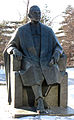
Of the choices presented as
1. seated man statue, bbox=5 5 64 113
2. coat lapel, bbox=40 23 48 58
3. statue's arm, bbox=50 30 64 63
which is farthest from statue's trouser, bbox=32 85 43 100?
coat lapel, bbox=40 23 48 58

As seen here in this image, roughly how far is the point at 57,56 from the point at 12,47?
836 millimetres

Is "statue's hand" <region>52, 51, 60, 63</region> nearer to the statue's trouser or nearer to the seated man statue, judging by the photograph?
the seated man statue

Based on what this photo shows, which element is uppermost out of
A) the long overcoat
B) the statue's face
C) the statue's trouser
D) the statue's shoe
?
the statue's face

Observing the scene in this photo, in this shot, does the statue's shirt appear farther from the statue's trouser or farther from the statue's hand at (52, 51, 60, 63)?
the statue's trouser

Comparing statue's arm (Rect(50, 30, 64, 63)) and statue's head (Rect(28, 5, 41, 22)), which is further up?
statue's head (Rect(28, 5, 41, 22))

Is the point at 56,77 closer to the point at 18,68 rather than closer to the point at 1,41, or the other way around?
the point at 18,68

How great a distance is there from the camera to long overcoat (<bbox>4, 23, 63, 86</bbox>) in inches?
168

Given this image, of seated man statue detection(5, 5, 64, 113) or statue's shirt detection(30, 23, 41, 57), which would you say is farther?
statue's shirt detection(30, 23, 41, 57)

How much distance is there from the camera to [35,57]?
Result: 449 cm

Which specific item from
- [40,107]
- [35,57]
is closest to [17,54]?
[35,57]

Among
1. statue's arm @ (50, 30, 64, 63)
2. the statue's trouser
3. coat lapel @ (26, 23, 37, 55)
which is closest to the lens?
the statue's trouser

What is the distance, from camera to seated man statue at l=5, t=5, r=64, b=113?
426 cm

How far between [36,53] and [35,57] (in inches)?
3.6

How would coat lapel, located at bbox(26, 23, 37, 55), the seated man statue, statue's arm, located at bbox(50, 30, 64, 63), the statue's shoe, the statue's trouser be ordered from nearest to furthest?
the statue's shoe, the statue's trouser, the seated man statue, statue's arm, located at bbox(50, 30, 64, 63), coat lapel, located at bbox(26, 23, 37, 55)
